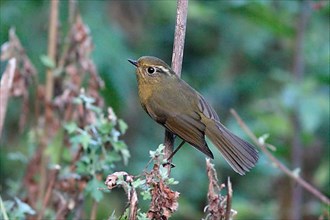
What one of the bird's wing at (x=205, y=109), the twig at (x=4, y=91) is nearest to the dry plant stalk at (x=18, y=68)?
the twig at (x=4, y=91)

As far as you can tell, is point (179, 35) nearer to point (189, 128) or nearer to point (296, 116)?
point (189, 128)

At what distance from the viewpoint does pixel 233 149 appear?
3109mm

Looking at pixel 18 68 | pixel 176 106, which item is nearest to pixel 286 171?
pixel 176 106

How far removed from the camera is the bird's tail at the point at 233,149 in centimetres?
299

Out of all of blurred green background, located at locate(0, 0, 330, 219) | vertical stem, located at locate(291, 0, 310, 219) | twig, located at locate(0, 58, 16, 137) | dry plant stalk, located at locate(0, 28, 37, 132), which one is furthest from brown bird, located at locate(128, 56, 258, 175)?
vertical stem, located at locate(291, 0, 310, 219)

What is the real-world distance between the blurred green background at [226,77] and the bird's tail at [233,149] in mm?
905

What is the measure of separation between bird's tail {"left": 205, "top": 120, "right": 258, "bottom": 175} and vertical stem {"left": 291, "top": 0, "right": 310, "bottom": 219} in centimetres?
107

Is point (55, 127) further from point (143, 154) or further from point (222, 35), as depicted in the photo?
point (222, 35)

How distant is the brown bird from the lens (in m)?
3.21

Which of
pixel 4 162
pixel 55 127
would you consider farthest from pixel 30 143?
pixel 4 162

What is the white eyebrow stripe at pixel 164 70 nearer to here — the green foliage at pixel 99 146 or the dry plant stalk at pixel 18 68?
the green foliage at pixel 99 146

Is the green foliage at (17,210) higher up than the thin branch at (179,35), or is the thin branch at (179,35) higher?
the thin branch at (179,35)

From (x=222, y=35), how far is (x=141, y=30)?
27.3 inches

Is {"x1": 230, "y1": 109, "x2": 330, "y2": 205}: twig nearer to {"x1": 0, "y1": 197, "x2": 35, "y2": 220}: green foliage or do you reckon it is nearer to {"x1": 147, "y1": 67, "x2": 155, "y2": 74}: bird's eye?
{"x1": 147, "y1": 67, "x2": 155, "y2": 74}: bird's eye
